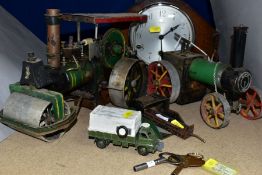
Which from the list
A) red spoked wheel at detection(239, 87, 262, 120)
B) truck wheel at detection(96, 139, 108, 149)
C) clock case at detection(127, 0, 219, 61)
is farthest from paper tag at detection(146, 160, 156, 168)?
clock case at detection(127, 0, 219, 61)

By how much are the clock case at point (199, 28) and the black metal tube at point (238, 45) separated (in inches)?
20.7

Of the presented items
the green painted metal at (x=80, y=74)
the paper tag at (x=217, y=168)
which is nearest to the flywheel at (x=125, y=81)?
the green painted metal at (x=80, y=74)

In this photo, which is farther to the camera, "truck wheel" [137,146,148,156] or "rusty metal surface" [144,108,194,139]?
"rusty metal surface" [144,108,194,139]

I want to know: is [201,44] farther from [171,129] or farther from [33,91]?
[33,91]

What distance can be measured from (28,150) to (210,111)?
1043mm

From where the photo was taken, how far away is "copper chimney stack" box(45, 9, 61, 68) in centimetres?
181

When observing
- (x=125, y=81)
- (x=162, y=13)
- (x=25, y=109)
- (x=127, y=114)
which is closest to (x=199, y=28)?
(x=162, y=13)

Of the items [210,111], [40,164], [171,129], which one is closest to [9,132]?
[40,164]

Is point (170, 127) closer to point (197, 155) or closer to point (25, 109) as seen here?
point (197, 155)

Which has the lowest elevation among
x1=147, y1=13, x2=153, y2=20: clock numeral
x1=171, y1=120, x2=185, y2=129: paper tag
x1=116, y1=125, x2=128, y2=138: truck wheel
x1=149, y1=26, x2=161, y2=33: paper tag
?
x1=171, y1=120, x2=185, y2=129: paper tag

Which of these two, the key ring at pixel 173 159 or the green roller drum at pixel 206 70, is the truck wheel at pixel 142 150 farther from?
the green roller drum at pixel 206 70

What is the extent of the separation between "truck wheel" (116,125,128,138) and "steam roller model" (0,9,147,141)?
29 cm

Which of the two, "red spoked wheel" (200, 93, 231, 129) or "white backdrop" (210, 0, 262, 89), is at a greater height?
"white backdrop" (210, 0, 262, 89)

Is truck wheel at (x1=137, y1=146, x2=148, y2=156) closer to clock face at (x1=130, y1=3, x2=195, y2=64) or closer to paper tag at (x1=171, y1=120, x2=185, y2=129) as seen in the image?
paper tag at (x1=171, y1=120, x2=185, y2=129)
